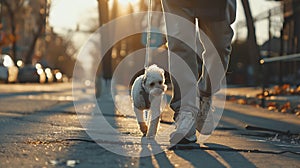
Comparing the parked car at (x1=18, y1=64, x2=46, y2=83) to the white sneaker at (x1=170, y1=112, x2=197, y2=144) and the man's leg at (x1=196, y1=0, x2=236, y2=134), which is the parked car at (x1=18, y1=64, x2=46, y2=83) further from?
the white sneaker at (x1=170, y1=112, x2=197, y2=144)

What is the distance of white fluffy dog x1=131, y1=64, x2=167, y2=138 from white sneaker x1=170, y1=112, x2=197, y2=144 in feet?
0.58

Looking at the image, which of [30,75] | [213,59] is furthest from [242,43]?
[213,59]

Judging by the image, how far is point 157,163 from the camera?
3.63 m

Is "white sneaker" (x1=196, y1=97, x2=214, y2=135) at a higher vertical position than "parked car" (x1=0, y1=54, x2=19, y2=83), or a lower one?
higher

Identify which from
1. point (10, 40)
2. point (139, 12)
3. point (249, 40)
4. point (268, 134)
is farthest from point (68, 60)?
point (268, 134)

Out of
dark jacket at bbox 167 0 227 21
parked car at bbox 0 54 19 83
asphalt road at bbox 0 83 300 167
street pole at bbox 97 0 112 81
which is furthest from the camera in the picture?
parked car at bbox 0 54 19 83

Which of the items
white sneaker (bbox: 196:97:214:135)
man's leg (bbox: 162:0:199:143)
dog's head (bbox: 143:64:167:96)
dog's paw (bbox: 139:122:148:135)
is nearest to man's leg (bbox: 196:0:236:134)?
white sneaker (bbox: 196:97:214:135)

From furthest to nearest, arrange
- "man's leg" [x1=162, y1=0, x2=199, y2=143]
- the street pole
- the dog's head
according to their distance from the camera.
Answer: the street pole → "man's leg" [x1=162, y1=0, x2=199, y2=143] → the dog's head

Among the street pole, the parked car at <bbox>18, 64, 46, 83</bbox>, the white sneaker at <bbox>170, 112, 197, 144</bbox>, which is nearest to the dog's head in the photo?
the white sneaker at <bbox>170, 112, 197, 144</bbox>

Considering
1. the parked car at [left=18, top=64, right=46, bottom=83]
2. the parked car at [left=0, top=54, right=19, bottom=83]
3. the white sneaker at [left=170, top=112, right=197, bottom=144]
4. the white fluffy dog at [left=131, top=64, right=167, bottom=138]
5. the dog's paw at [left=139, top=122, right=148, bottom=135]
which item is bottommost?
the parked car at [left=18, top=64, right=46, bottom=83]

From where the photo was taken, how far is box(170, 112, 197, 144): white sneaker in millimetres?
4566

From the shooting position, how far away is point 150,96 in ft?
15.8

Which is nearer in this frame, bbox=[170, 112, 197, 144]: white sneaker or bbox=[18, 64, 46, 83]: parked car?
bbox=[170, 112, 197, 144]: white sneaker

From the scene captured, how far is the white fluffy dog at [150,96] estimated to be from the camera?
15.0 feet
